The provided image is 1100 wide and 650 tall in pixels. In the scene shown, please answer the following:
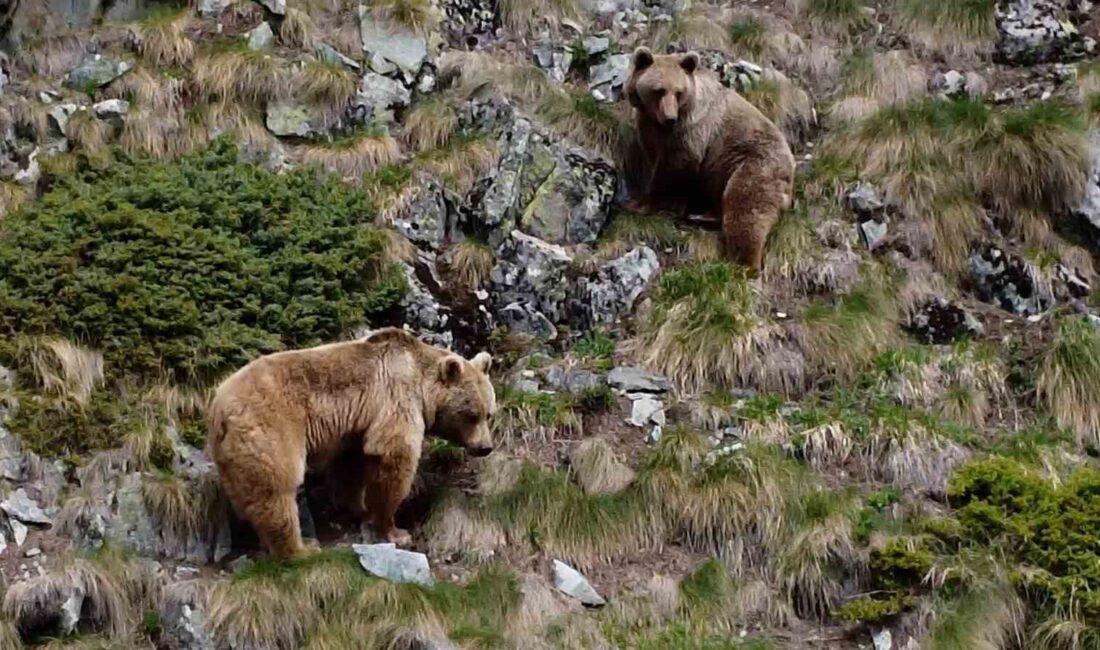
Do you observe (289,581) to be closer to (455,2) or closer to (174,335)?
(174,335)

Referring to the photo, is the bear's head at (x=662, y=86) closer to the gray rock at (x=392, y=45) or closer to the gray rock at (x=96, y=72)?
the gray rock at (x=392, y=45)

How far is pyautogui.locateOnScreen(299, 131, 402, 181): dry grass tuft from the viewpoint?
1080 centimetres

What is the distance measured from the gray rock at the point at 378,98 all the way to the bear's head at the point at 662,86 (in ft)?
6.54

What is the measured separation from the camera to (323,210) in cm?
1013


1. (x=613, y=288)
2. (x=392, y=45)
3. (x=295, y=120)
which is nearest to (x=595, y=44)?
(x=392, y=45)

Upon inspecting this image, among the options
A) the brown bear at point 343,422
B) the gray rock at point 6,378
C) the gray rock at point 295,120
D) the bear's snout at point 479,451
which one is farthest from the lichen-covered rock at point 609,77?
the gray rock at point 6,378

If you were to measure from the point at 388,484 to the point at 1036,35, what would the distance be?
7.99m

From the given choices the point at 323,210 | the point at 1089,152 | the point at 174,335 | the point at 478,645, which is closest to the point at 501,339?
the point at 323,210

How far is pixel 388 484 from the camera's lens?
8.09 meters

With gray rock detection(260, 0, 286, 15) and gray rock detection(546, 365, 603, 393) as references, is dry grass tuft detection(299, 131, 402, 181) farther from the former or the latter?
gray rock detection(546, 365, 603, 393)

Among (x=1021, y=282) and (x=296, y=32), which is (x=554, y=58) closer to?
(x=296, y=32)

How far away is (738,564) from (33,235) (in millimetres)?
5201

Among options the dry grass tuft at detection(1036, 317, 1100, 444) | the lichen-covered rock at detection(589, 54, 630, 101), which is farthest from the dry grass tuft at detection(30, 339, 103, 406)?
the dry grass tuft at detection(1036, 317, 1100, 444)

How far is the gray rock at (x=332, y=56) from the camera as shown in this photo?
1170cm
